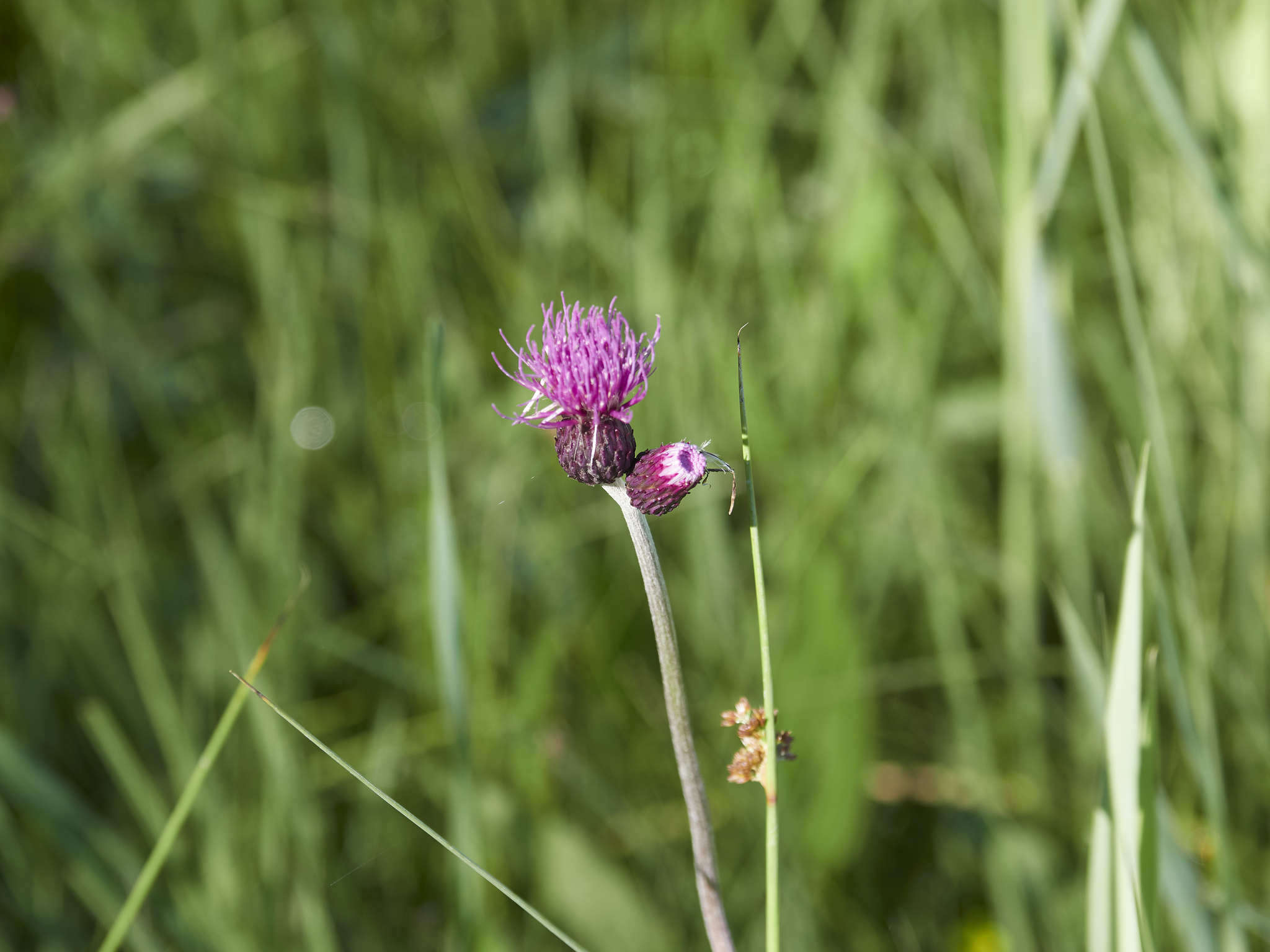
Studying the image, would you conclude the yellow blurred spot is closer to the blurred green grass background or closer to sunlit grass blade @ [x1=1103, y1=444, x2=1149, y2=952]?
the blurred green grass background

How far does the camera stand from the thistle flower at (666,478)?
73cm

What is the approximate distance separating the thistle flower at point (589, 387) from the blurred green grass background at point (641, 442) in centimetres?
13

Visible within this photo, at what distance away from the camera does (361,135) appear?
2365mm

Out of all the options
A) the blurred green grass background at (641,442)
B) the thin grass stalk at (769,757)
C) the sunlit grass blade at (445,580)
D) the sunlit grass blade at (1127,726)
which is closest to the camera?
the thin grass stalk at (769,757)

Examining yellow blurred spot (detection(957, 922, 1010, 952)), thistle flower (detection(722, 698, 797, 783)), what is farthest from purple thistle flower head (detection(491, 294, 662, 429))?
yellow blurred spot (detection(957, 922, 1010, 952))

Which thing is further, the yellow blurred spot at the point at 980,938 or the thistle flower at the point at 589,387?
the yellow blurred spot at the point at 980,938

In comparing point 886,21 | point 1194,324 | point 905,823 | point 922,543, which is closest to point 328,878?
point 905,823

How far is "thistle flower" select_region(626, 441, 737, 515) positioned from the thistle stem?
13 millimetres

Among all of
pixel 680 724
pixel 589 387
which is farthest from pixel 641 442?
pixel 680 724

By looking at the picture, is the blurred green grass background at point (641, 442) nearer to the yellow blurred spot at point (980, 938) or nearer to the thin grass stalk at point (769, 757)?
the yellow blurred spot at point (980, 938)

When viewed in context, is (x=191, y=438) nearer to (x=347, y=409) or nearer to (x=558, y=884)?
(x=347, y=409)

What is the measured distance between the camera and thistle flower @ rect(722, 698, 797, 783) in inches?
29.4

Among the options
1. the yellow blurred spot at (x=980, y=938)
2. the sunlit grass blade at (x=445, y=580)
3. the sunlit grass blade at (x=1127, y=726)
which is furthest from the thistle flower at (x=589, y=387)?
the yellow blurred spot at (x=980, y=938)

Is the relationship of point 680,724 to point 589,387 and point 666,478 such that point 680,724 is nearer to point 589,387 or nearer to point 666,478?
point 666,478
